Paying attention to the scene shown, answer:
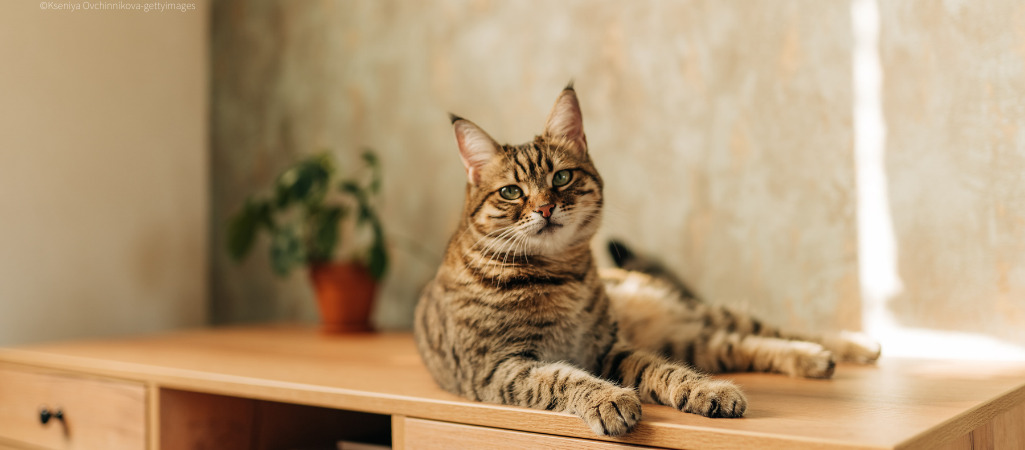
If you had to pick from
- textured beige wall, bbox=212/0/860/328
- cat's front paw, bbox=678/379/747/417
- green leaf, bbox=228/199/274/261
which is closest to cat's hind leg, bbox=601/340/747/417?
cat's front paw, bbox=678/379/747/417

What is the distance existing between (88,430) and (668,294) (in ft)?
3.80

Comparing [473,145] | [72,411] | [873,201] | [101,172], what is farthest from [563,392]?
[101,172]

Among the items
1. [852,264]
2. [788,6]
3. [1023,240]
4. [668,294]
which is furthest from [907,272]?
[788,6]

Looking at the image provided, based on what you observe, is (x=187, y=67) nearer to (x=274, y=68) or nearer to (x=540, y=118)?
(x=274, y=68)

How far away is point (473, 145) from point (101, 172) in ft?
4.72

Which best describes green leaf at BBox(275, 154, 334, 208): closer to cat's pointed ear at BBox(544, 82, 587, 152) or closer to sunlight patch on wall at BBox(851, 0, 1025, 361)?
cat's pointed ear at BBox(544, 82, 587, 152)

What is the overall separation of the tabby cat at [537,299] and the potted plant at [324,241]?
2.34 ft

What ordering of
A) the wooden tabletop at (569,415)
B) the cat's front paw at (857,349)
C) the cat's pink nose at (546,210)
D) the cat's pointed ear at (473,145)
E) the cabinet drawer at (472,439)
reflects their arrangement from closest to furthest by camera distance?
the wooden tabletop at (569,415), the cabinet drawer at (472,439), the cat's pink nose at (546,210), the cat's pointed ear at (473,145), the cat's front paw at (857,349)

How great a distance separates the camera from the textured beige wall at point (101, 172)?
195cm

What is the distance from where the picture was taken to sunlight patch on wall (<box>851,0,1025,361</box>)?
1.52m

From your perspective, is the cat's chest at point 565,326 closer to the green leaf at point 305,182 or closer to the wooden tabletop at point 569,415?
the wooden tabletop at point 569,415

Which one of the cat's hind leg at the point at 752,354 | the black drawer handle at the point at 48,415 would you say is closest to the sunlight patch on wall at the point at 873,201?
the cat's hind leg at the point at 752,354

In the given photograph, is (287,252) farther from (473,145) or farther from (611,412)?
(611,412)

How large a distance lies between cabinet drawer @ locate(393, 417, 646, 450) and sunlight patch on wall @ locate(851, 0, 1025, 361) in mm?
848
